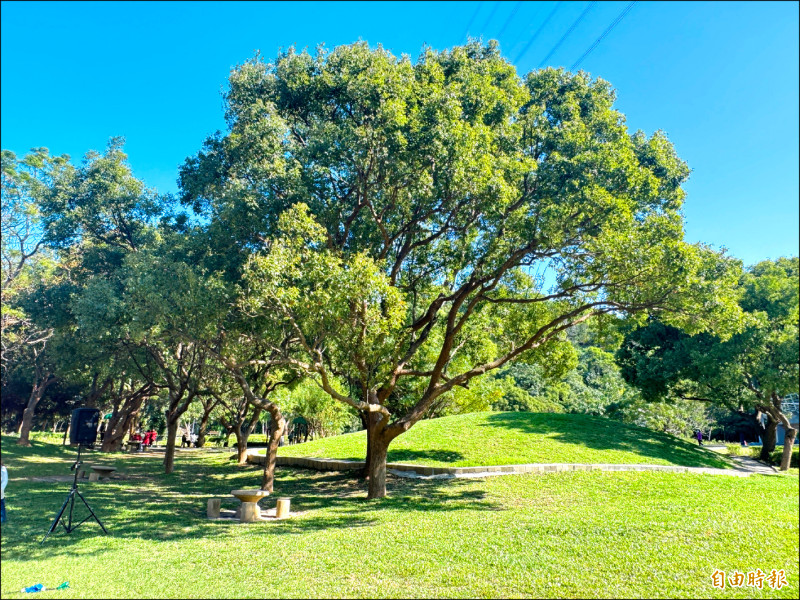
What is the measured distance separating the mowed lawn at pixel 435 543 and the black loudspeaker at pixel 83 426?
35.6 inches

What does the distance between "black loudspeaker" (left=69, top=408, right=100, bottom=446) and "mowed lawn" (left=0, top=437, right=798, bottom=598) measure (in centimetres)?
90

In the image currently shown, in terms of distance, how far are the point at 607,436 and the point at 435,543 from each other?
13.2 m

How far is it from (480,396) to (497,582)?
1204 centimetres

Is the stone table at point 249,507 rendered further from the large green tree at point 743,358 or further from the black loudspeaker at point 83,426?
the large green tree at point 743,358

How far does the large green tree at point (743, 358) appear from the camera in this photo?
16.9m

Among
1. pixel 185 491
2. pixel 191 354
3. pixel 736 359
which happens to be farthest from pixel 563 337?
pixel 191 354

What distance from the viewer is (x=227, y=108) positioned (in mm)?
12547

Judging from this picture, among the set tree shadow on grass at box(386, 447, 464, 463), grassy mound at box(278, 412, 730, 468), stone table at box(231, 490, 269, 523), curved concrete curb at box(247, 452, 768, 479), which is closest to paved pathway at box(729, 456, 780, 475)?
grassy mound at box(278, 412, 730, 468)

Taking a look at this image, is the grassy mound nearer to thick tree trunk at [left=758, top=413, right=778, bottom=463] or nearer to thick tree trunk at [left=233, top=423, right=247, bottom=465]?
thick tree trunk at [left=233, top=423, right=247, bottom=465]

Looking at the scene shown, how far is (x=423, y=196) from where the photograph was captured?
1068cm

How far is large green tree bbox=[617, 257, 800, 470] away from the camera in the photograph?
55.4ft

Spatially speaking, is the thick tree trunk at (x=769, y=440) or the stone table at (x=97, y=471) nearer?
the stone table at (x=97, y=471)

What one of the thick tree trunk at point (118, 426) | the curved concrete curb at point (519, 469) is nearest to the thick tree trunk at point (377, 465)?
the curved concrete curb at point (519, 469)

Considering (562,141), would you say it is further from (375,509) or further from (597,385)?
(597,385)
